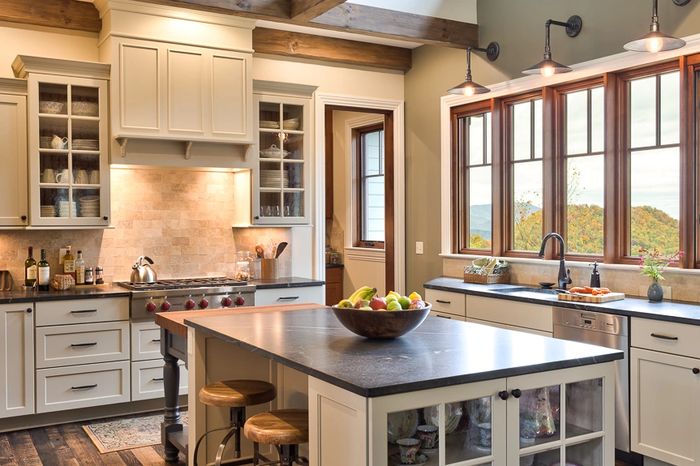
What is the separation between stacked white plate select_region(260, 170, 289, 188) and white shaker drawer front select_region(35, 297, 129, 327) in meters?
1.43

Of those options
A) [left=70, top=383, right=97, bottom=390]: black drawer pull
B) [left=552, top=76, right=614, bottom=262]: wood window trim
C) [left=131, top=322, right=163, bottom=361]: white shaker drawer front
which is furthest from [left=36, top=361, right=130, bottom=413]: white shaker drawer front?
[left=552, top=76, right=614, bottom=262]: wood window trim

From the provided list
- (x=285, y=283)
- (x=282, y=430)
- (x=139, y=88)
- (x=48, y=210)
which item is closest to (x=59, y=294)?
(x=48, y=210)

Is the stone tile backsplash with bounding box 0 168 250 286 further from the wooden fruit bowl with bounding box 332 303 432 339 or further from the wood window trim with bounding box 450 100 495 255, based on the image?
the wooden fruit bowl with bounding box 332 303 432 339

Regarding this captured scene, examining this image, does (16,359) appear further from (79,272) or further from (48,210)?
(48,210)

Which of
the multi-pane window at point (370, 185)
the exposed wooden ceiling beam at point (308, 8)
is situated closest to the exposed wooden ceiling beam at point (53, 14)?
the exposed wooden ceiling beam at point (308, 8)

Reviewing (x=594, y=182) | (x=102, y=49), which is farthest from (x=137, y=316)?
(x=594, y=182)

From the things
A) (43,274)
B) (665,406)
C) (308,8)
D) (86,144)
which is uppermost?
(308,8)

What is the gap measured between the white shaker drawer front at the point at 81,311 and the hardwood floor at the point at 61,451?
700 millimetres

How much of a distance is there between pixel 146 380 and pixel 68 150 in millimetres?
1663

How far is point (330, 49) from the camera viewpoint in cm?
622

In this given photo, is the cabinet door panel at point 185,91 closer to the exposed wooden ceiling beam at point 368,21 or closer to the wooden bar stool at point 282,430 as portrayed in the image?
the exposed wooden ceiling beam at point 368,21

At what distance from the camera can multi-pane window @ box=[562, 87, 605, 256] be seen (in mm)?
4883

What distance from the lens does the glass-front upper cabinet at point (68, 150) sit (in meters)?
4.90

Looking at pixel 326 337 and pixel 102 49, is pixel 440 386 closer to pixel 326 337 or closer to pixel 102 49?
pixel 326 337
